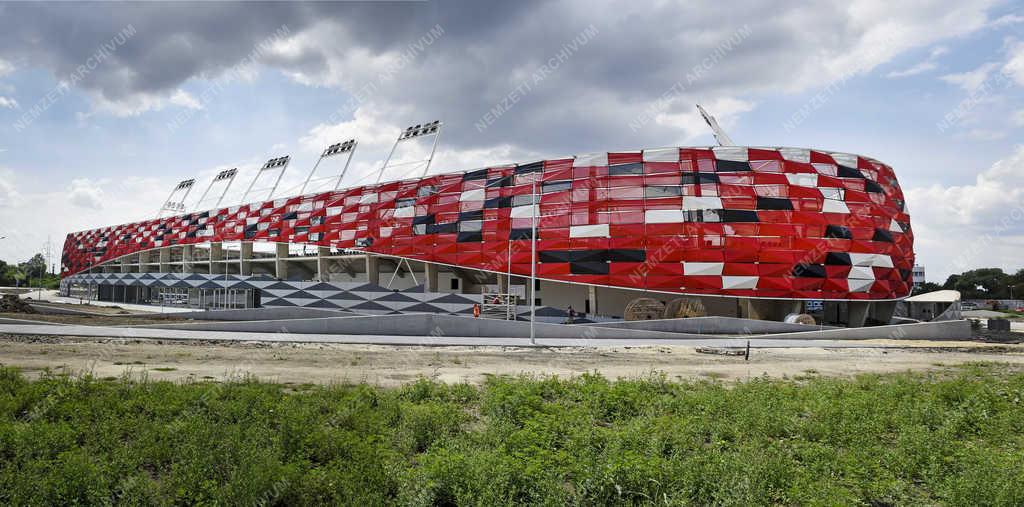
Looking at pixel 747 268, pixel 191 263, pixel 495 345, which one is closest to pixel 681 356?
pixel 495 345

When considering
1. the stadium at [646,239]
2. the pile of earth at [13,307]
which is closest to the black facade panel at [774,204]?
the stadium at [646,239]

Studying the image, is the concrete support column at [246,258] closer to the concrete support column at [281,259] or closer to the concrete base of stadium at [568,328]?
the concrete support column at [281,259]

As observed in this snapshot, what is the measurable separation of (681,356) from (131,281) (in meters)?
78.0

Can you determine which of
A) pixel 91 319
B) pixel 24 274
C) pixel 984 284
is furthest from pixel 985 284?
pixel 24 274

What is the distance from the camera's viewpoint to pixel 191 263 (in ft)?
243

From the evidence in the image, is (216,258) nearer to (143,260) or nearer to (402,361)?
(143,260)

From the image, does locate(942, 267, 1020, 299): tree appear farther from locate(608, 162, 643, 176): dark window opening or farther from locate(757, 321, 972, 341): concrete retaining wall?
locate(608, 162, 643, 176): dark window opening

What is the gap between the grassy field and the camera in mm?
6961

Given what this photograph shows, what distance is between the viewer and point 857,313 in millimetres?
45688

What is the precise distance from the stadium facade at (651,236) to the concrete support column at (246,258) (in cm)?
1056

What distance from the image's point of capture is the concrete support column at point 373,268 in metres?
56.2

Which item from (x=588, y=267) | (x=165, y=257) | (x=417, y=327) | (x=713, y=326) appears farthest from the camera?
(x=165, y=257)

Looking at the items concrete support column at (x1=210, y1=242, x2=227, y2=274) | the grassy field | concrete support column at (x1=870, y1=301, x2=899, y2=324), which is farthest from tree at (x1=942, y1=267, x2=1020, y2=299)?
concrete support column at (x1=210, y1=242, x2=227, y2=274)

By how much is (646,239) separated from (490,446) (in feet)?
122
